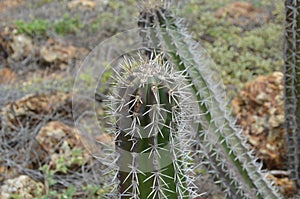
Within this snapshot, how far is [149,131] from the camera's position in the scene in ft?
3.76

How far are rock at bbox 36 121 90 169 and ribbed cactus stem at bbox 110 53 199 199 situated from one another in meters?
1.28

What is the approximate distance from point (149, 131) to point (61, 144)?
4.98 feet

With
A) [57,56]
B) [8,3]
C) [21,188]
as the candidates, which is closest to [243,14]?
[57,56]

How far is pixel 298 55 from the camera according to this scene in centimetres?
203

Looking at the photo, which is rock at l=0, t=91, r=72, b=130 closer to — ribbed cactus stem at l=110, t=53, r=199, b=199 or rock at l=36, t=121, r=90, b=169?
rock at l=36, t=121, r=90, b=169

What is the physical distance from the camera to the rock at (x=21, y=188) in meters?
2.16

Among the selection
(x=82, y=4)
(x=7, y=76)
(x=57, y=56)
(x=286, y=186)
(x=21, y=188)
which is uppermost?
(x=82, y=4)

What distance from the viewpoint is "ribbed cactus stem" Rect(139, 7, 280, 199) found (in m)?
1.88

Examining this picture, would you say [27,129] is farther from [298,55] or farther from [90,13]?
[90,13]

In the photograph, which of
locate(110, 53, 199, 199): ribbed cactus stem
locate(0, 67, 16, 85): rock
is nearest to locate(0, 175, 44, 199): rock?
locate(110, 53, 199, 199): ribbed cactus stem

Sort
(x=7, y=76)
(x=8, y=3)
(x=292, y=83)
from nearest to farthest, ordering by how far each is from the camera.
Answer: (x=292, y=83) < (x=7, y=76) < (x=8, y=3)

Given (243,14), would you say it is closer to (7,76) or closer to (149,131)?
(7,76)

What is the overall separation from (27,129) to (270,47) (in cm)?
226

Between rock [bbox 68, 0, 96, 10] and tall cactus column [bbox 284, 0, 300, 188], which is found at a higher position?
rock [bbox 68, 0, 96, 10]
